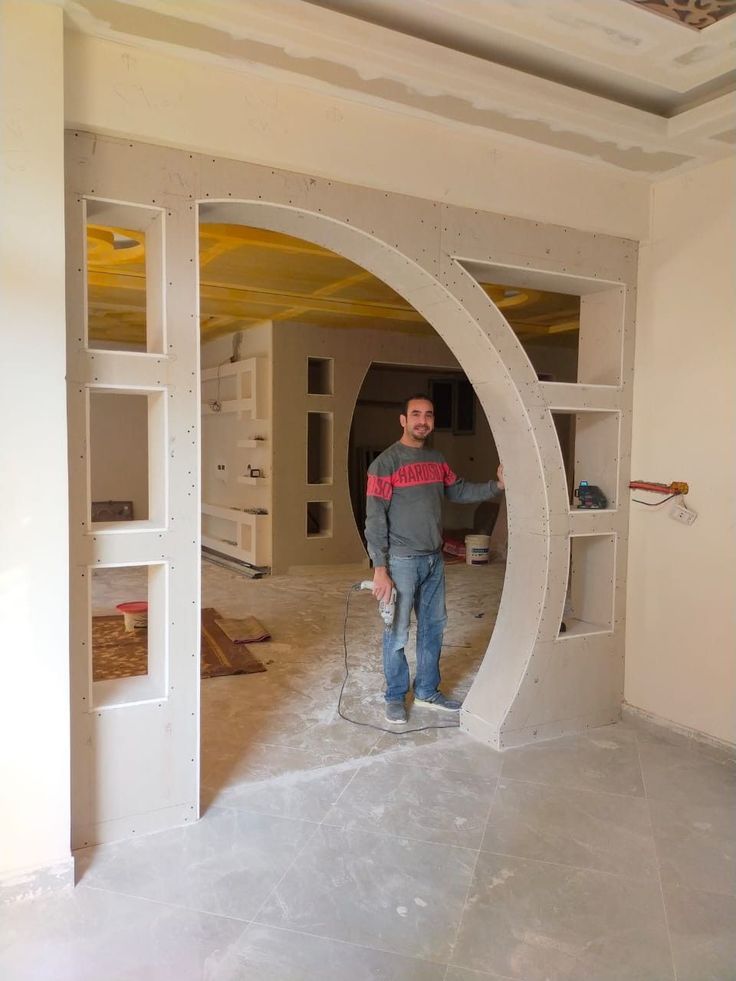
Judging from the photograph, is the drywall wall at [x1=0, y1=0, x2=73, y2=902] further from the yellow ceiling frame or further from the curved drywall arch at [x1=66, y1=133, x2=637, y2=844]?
the yellow ceiling frame

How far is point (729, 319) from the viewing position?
3.37 metres

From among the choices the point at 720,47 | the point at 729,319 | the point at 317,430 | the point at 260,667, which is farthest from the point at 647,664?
the point at 317,430

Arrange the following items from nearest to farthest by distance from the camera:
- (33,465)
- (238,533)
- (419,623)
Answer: (33,465), (419,623), (238,533)

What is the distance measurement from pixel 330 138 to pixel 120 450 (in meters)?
7.63

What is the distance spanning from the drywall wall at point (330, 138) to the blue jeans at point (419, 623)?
182cm

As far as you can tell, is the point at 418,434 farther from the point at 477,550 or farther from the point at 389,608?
the point at 477,550

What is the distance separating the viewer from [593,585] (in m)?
3.91

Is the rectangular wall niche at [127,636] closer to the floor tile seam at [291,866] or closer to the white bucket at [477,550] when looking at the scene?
the floor tile seam at [291,866]

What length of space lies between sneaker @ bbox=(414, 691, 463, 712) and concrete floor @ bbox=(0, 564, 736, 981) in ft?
0.59

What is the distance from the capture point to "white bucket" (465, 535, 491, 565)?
345 inches

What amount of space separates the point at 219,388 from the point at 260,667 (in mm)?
4984

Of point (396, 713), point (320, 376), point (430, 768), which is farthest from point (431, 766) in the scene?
point (320, 376)

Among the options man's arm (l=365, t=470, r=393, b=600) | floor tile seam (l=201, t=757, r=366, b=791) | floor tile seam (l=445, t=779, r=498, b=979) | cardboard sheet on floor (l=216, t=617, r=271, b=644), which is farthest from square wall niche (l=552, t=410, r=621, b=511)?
cardboard sheet on floor (l=216, t=617, r=271, b=644)

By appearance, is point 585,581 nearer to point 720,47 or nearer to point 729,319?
point 729,319
